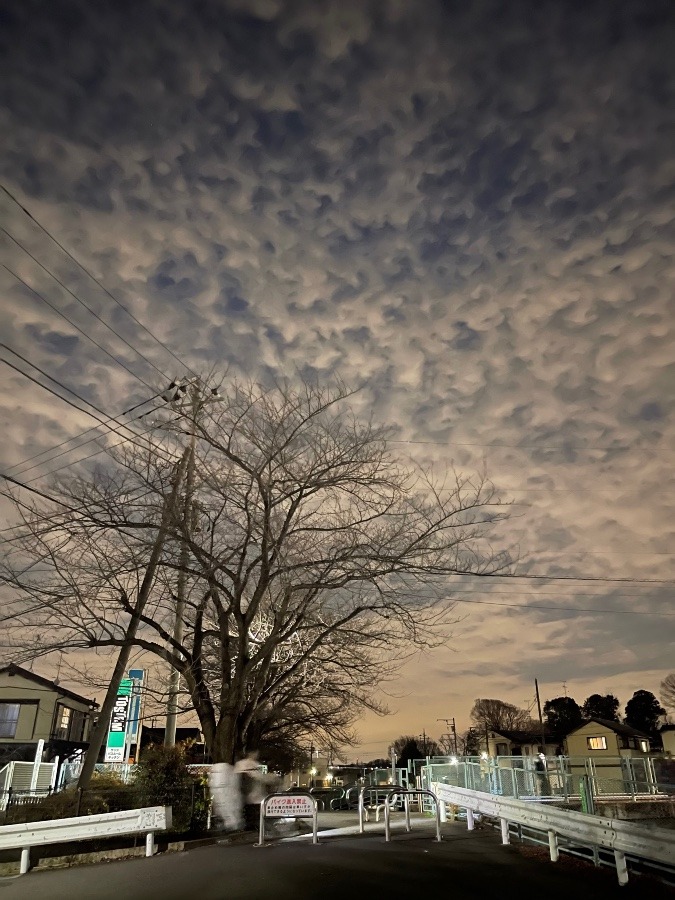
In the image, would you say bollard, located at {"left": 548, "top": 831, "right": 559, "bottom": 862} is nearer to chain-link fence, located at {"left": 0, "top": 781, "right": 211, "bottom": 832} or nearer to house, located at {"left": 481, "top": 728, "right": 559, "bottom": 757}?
chain-link fence, located at {"left": 0, "top": 781, "right": 211, "bottom": 832}

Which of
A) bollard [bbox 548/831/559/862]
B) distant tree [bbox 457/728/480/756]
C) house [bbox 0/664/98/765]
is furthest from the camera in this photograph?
distant tree [bbox 457/728/480/756]

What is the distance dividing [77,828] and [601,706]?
11294cm

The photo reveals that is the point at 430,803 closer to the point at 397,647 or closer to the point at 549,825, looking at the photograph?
the point at 397,647

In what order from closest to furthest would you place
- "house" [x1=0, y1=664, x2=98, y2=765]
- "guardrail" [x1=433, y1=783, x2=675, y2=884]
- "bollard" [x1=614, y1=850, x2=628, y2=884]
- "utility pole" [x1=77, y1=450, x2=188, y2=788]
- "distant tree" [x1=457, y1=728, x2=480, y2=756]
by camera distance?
"guardrail" [x1=433, y1=783, x2=675, y2=884] → "bollard" [x1=614, y1=850, x2=628, y2=884] → "utility pole" [x1=77, y1=450, x2=188, y2=788] → "house" [x1=0, y1=664, x2=98, y2=765] → "distant tree" [x1=457, y1=728, x2=480, y2=756]

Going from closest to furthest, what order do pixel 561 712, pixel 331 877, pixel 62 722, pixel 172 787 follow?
pixel 331 877
pixel 172 787
pixel 62 722
pixel 561 712

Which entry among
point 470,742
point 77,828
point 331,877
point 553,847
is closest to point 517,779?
point 553,847

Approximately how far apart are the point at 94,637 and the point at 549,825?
10544 millimetres

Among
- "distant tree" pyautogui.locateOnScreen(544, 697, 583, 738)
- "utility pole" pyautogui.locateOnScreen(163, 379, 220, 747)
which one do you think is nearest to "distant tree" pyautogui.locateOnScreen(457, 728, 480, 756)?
"distant tree" pyautogui.locateOnScreen(544, 697, 583, 738)

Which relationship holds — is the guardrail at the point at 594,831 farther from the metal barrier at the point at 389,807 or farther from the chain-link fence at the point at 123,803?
the chain-link fence at the point at 123,803

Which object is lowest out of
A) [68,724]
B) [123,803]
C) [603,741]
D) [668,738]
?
[123,803]

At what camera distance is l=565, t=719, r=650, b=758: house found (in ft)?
192

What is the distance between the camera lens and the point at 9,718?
121 feet

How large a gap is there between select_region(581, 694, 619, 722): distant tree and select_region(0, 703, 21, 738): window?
9286cm

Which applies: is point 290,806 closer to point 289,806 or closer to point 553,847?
point 289,806
